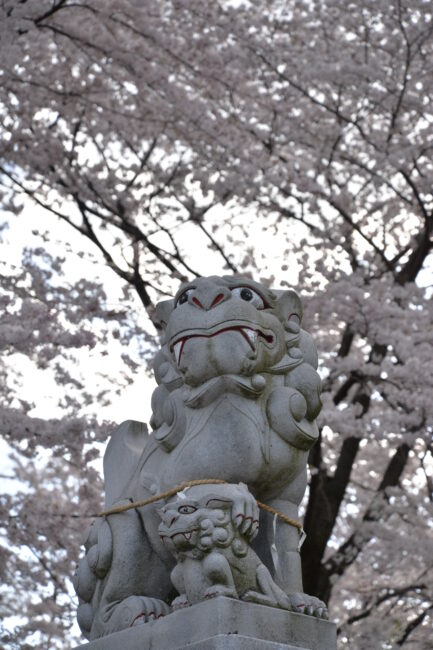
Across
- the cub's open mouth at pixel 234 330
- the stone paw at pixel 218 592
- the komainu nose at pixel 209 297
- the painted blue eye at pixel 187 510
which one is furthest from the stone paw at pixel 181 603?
the komainu nose at pixel 209 297

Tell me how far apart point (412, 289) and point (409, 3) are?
10.2ft

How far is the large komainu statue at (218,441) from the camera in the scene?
3.69 m

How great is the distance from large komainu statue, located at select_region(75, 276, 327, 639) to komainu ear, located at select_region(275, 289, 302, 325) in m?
0.03

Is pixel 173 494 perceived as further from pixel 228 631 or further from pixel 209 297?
pixel 209 297

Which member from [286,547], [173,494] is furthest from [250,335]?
[286,547]

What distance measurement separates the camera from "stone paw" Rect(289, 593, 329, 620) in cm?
354

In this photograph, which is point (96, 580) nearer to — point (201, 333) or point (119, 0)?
point (201, 333)

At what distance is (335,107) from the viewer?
35.0 feet

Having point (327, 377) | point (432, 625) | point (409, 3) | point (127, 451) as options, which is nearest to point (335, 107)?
point (409, 3)

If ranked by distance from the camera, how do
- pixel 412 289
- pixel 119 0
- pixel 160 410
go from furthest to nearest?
pixel 119 0
pixel 412 289
pixel 160 410

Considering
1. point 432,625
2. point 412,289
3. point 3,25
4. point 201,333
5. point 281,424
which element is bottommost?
point 281,424

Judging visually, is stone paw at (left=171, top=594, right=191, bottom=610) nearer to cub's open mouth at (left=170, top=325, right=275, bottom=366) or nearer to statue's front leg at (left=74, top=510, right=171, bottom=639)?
statue's front leg at (left=74, top=510, right=171, bottom=639)

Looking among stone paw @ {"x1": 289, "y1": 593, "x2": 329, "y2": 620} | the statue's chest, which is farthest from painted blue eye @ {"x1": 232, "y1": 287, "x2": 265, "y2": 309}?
stone paw @ {"x1": 289, "y1": 593, "x2": 329, "y2": 620}

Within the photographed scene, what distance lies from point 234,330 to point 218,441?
46cm
